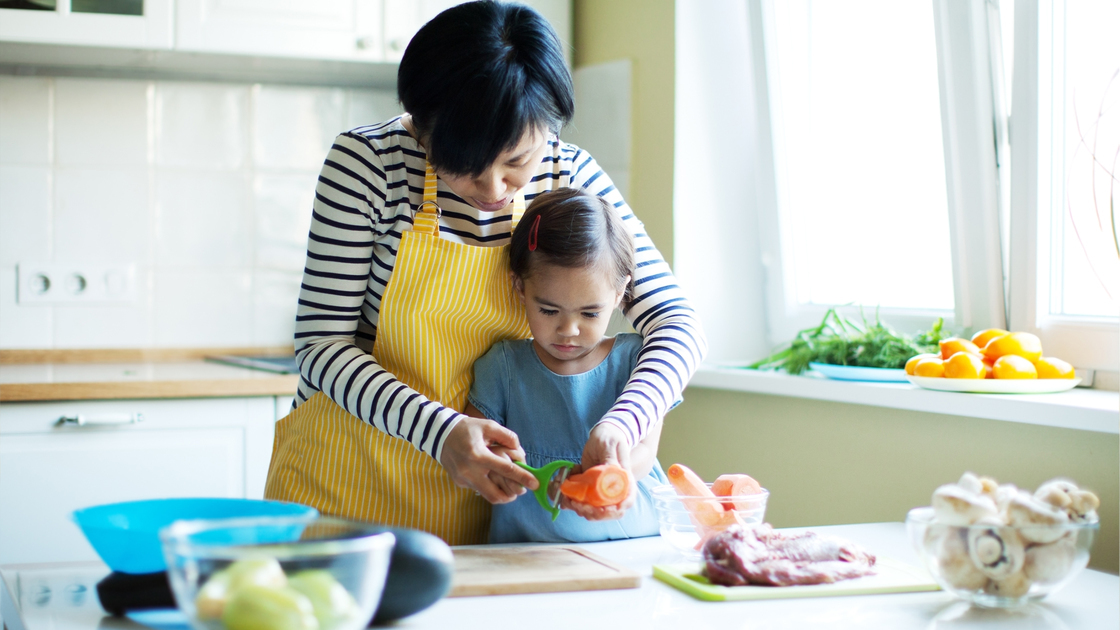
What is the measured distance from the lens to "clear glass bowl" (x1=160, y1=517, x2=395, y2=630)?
0.65 m

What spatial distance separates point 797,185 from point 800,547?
1309 millimetres

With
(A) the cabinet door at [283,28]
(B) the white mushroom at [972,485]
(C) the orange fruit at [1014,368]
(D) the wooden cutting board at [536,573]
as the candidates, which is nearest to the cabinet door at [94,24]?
(A) the cabinet door at [283,28]

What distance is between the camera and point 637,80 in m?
2.26

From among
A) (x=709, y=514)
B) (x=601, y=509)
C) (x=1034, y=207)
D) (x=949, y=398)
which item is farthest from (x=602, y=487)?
(x=1034, y=207)

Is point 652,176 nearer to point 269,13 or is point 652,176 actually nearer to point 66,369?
point 269,13

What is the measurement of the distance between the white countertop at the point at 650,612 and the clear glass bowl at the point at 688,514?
0.13 metres

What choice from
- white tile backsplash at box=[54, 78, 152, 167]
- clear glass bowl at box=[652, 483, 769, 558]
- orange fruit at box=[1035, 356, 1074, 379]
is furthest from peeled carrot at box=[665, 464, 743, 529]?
white tile backsplash at box=[54, 78, 152, 167]

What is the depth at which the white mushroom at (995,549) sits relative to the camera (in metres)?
0.87

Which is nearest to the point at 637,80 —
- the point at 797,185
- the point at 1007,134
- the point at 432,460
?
the point at 797,185

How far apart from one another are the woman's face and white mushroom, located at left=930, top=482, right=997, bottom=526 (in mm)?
593

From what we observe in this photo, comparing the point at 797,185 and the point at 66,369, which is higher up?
the point at 797,185

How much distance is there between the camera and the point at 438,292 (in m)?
1.25

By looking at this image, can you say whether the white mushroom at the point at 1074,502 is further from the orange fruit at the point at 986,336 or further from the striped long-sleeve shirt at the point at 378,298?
the orange fruit at the point at 986,336

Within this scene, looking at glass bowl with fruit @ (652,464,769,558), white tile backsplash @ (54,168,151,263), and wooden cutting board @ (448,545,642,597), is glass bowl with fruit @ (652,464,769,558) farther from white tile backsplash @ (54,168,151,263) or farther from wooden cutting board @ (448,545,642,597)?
white tile backsplash @ (54,168,151,263)
